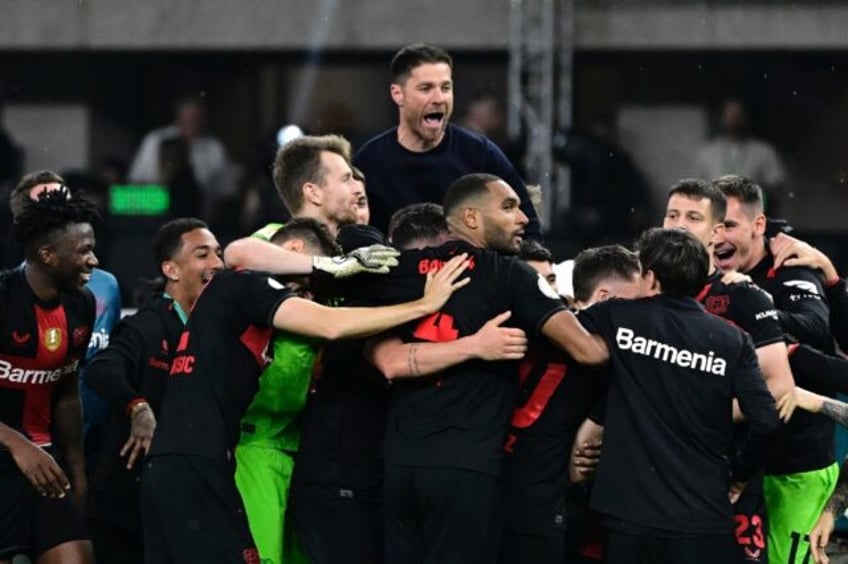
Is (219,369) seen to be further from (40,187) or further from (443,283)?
(40,187)

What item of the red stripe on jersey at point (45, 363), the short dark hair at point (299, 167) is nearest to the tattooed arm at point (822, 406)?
the short dark hair at point (299, 167)

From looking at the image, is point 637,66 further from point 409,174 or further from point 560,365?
point 560,365

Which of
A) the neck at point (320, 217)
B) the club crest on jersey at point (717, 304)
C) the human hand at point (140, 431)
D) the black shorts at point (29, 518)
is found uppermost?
the neck at point (320, 217)

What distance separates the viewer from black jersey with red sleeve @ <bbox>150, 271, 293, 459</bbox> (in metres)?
7.96

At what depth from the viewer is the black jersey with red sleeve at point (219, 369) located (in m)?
7.96

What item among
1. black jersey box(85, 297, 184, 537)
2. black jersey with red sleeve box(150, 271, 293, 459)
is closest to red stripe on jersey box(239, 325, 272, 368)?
black jersey with red sleeve box(150, 271, 293, 459)

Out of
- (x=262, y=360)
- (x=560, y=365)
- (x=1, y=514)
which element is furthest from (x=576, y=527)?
(x=1, y=514)

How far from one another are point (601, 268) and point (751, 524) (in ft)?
4.52

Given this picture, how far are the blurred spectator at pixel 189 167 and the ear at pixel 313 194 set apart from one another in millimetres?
10450

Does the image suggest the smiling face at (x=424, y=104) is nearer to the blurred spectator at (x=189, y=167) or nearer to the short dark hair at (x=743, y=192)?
Result: the short dark hair at (x=743, y=192)

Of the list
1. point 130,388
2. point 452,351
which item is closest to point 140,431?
point 130,388

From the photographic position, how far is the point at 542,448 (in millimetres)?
8117

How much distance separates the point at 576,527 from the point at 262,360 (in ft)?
6.07

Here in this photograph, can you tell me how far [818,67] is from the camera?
821 inches
